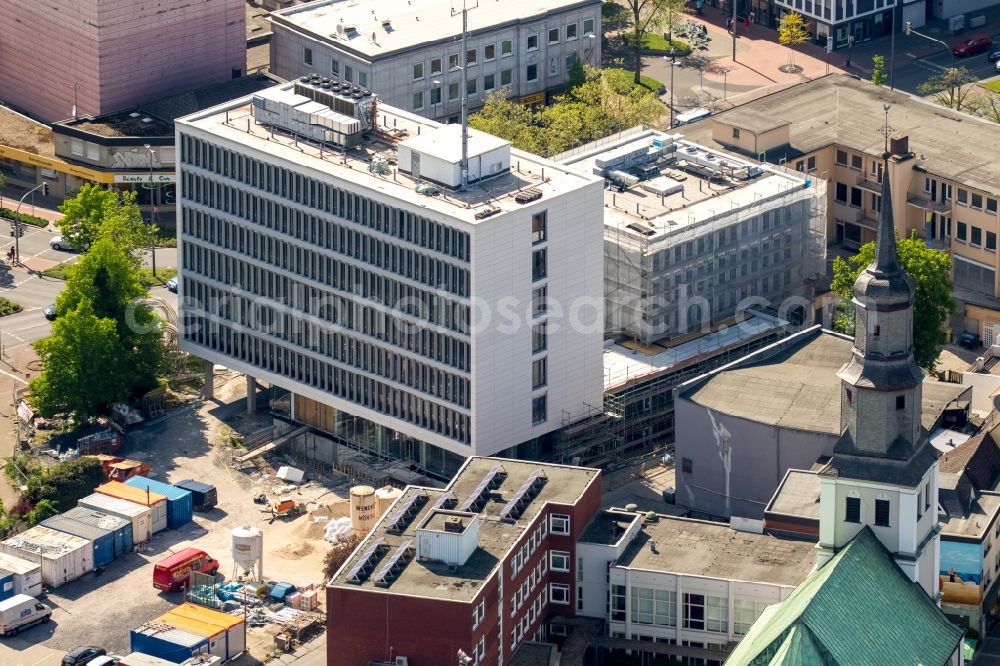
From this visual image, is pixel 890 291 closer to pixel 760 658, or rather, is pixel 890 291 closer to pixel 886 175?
pixel 886 175

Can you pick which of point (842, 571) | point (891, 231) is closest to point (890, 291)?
point (891, 231)

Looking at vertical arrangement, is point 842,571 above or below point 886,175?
below

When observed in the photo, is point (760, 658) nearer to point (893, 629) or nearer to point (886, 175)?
point (893, 629)

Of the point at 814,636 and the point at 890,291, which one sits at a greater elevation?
the point at 890,291

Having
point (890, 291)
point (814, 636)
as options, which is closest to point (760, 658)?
point (814, 636)

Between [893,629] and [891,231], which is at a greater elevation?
[891,231]

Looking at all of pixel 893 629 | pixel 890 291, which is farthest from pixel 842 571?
pixel 890 291

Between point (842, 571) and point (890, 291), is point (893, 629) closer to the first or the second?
point (842, 571)
